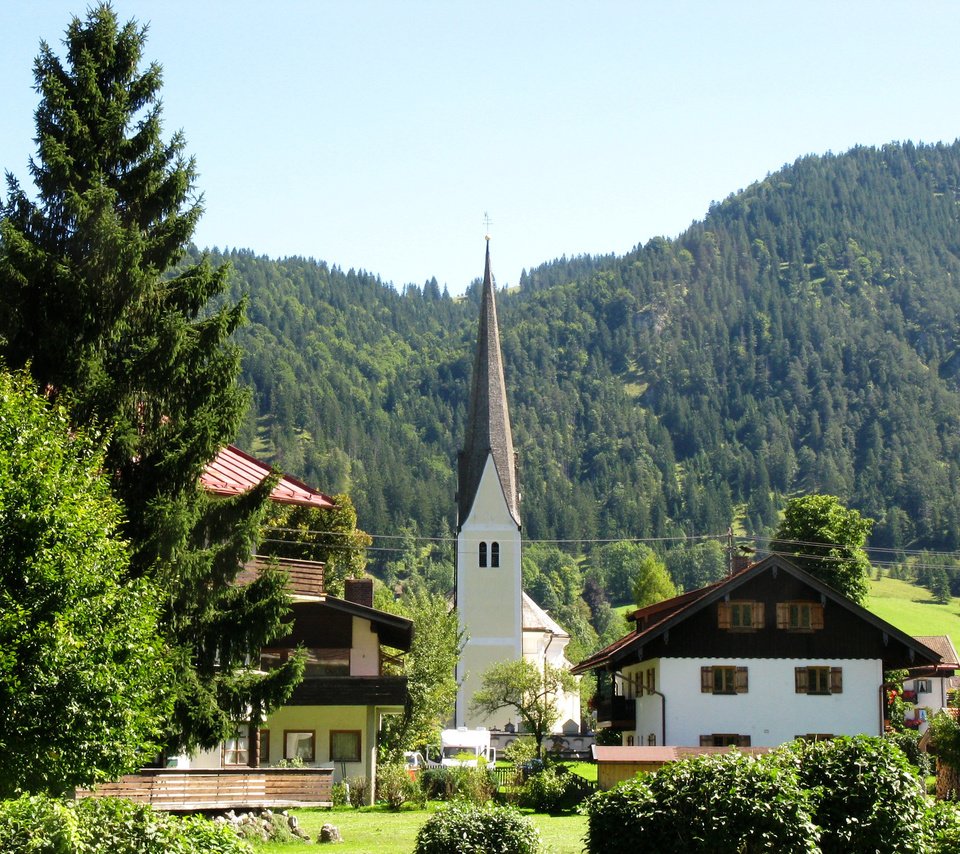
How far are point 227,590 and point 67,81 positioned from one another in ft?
33.2

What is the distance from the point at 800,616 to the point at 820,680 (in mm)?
2241

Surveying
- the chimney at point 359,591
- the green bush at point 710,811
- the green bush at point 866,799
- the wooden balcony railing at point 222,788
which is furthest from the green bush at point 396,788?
the green bush at point 866,799

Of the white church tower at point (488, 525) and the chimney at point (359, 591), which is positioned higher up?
the white church tower at point (488, 525)

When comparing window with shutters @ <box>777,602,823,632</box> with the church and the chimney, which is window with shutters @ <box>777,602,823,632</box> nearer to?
the chimney

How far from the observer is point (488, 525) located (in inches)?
3519

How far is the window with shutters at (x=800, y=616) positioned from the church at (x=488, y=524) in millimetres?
41241

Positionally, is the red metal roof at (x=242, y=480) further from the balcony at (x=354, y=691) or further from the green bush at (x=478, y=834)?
the green bush at (x=478, y=834)

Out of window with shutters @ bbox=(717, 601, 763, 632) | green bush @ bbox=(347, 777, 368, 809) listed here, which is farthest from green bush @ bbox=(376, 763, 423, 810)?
window with shutters @ bbox=(717, 601, 763, 632)

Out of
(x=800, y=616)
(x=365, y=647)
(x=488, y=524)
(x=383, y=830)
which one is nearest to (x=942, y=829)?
(x=383, y=830)

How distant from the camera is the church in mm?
88125

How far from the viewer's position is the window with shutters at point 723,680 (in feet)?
153

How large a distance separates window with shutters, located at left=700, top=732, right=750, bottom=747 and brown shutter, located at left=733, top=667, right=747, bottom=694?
4.83 ft

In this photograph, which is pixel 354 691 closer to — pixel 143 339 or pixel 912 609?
pixel 143 339

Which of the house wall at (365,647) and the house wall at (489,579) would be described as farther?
the house wall at (489,579)
